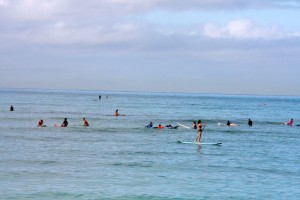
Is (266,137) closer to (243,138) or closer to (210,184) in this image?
(243,138)

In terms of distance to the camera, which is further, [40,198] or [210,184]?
[210,184]

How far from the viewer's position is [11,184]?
2723cm

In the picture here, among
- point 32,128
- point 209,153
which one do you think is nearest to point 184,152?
point 209,153

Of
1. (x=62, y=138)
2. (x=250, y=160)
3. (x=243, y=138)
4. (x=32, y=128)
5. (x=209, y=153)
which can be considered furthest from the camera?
(x=32, y=128)

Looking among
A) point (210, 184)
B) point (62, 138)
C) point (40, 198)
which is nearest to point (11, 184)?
point (40, 198)

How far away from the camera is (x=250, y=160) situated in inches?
1522

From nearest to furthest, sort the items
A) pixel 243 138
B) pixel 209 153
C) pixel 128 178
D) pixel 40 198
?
pixel 40 198 < pixel 128 178 < pixel 209 153 < pixel 243 138

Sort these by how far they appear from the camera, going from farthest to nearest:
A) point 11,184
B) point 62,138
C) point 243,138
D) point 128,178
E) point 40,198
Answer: point 243,138, point 62,138, point 128,178, point 11,184, point 40,198

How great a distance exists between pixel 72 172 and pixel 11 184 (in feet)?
16.3

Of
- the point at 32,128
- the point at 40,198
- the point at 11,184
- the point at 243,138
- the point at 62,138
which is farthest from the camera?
the point at 32,128

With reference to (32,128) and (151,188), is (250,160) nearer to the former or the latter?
(151,188)

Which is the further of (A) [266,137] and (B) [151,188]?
(A) [266,137]

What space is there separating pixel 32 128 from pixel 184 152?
28.5 m

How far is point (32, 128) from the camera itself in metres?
64.9
